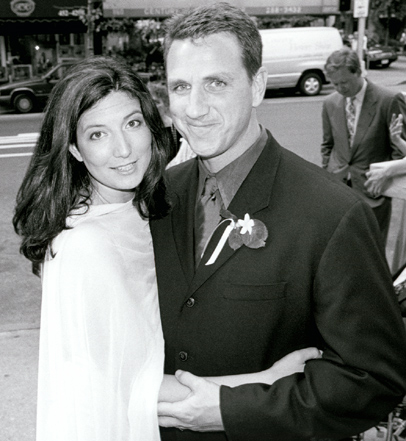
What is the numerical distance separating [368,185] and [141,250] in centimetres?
160

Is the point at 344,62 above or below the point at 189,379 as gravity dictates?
above

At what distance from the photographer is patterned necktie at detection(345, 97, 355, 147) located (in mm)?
5297

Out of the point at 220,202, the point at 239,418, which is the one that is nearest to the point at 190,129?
the point at 220,202

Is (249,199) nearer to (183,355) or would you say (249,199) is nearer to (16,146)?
(183,355)

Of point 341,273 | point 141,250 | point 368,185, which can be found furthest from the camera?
point 368,185

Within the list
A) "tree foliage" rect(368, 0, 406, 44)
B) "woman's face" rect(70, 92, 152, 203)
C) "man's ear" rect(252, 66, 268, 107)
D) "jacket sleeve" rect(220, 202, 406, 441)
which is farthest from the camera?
"tree foliage" rect(368, 0, 406, 44)

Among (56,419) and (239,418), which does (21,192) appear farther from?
(239,418)

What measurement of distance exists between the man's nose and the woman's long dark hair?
0.38 m

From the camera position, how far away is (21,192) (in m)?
2.21

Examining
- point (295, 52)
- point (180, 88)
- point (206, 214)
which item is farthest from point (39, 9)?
point (206, 214)

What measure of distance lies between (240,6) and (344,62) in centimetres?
1700

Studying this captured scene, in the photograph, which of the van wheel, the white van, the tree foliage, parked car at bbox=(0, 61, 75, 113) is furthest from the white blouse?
→ the tree foliage

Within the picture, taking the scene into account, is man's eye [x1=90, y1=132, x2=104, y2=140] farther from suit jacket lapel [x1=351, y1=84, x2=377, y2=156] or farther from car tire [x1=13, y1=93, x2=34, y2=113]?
car tire [x1=13, y1=93, x2=34, y2=113]

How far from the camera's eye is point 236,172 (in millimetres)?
1866
